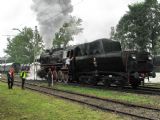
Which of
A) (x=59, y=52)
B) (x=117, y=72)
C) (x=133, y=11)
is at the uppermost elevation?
(x=133, y=11)

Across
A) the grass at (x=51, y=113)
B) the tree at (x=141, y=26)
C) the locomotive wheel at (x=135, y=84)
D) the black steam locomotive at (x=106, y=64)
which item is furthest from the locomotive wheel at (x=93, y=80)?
the tree at (x=141, y=26)

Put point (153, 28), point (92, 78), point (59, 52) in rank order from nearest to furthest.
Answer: point (92, 78), point (59, 52), point (153, 28)

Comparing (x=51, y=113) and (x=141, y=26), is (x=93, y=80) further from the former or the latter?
(x=141, y=26)

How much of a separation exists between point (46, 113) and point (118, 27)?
81554 mm

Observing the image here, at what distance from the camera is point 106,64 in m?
25.6

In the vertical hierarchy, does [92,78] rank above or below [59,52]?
below

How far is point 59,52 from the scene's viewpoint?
3622cm

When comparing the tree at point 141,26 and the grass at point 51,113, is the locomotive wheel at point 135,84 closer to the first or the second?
the grass at point 51,113

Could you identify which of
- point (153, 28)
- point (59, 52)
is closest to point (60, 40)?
point (153, 28)

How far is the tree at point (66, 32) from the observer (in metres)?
92.6

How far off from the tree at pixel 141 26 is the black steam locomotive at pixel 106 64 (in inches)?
2033

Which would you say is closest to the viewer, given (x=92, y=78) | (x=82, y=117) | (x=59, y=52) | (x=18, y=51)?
(x=82, y=117)

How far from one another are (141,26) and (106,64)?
61.3 m

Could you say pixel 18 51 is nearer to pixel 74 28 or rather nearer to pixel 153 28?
pixel 74 28
